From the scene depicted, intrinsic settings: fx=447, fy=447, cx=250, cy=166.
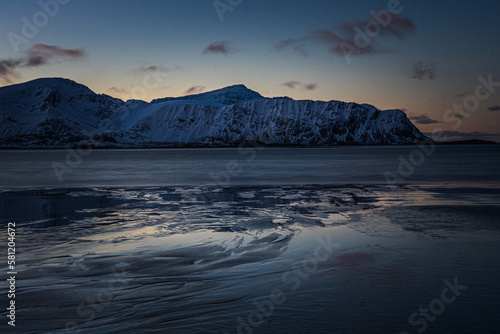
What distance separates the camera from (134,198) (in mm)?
22312

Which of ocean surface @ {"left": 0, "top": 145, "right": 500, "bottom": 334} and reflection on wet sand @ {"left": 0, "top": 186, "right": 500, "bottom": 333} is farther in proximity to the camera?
reflection on wet sand @ {"left": 0, "top": 186, "right": 500, "bottom": 333}

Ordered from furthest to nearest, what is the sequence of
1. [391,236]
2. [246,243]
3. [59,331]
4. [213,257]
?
1. [391,236]
2. [246,243]
3. [213,257]
4. [59,331]

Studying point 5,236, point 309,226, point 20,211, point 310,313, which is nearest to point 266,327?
point 310,313

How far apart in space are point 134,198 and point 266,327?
1753 centimetres

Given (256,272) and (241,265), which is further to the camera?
(241,265)

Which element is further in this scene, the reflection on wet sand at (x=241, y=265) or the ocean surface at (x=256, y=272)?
the reflection on wet sand at (x=241, y=265)

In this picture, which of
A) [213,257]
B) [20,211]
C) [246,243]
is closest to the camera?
[213,257]

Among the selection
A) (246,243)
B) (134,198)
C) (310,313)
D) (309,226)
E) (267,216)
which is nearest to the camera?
(310,313)

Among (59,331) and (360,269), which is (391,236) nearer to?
(360,269)

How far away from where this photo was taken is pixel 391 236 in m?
11.8

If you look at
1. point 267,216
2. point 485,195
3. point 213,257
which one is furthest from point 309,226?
point 485,195

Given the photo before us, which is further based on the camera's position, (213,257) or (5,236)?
(5,236)

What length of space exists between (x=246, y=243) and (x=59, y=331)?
5.83 m

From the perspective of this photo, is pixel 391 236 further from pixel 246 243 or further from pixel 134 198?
pixel 134 198
